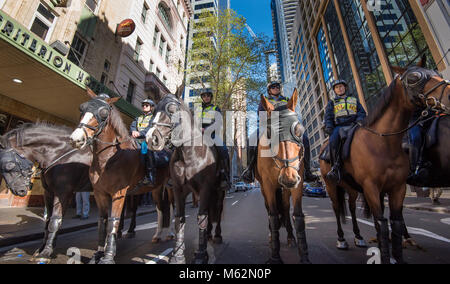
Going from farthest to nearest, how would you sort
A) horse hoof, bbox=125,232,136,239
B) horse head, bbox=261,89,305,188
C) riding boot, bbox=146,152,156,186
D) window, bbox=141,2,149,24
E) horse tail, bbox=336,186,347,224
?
window, bbox=141,2,149,24 → horse hoof, bbox=125,232,136,239 → horse tail, bbox=336,186,347,224 → riding boot, bbox=146,152,156,186 → horse head, bbox=261,89,305,188

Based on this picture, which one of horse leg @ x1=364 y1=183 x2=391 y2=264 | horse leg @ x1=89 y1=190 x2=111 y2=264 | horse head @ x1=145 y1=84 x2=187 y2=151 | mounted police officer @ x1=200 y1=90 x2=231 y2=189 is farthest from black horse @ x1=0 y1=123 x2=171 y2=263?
horse leg @ x1=364 y1=183 x2=391 y2=264

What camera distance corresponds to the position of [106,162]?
3154mm

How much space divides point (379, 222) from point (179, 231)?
2.92 m

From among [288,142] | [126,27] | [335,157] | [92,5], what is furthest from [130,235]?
[92,5]

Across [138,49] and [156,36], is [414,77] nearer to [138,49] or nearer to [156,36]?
[138,49]

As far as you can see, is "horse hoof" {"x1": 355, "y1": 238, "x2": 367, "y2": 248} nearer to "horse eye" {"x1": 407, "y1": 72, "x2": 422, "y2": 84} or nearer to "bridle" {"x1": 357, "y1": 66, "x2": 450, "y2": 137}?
"bridle" {"x1": 357, "y1": 66, "x2": 450, "y2": 137}

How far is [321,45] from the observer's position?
3338cm

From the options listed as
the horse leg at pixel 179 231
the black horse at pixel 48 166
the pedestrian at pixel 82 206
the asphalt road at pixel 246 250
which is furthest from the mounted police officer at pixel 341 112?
the pedestrian at pixel 82 206

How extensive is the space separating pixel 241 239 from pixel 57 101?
435 inches

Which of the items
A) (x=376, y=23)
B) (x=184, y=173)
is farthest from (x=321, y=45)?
(x=184, y=173)

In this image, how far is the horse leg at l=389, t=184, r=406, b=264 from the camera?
8.08 ft

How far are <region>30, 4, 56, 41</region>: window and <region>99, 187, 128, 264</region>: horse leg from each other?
464 inches

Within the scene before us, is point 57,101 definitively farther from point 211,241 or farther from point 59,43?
point 211,241

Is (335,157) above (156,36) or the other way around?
the other way around
